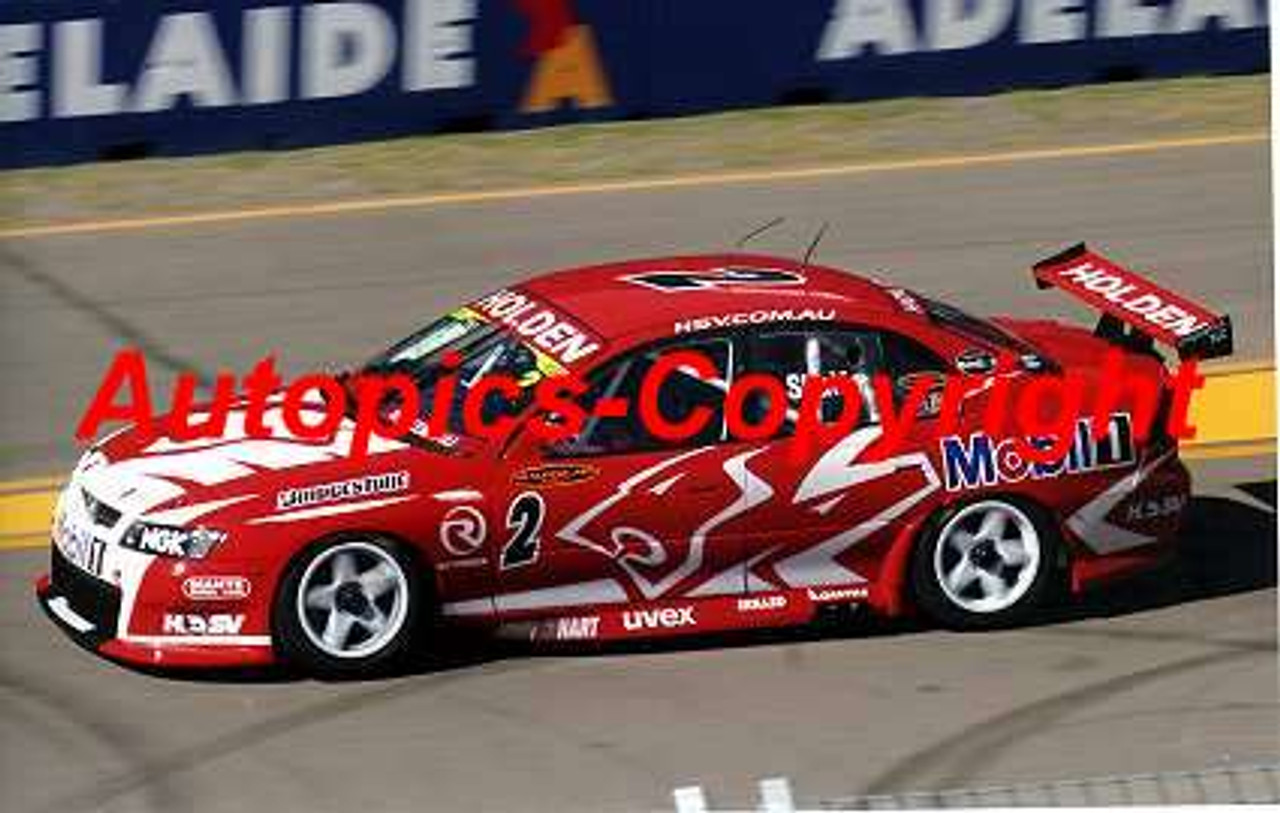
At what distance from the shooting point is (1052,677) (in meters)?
11.3

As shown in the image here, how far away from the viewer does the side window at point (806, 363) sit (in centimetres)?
1128

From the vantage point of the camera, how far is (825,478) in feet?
37.1

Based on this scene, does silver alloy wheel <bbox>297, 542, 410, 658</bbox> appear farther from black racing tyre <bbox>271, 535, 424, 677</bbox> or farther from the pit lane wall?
the pit lane wall

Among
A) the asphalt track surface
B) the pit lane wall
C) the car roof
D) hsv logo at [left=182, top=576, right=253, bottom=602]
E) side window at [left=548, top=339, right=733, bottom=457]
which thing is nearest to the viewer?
the asphalt track surface

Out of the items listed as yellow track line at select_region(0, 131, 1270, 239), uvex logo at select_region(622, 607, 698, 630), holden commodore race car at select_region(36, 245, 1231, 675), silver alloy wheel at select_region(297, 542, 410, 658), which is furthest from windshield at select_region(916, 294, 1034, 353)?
yellow track line at select_region(0, 131, 1270, 239)

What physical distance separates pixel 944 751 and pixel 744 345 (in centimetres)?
177

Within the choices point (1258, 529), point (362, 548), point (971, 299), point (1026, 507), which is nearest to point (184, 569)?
point (362, 548)

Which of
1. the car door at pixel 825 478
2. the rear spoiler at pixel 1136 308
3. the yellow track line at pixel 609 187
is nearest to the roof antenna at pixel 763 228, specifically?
the yellow track line at pixel 609 187

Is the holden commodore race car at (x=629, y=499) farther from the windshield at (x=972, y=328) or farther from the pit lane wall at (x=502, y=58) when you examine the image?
the pit lane wall at (x=502, y=58)

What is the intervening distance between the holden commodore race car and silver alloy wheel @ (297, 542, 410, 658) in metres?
0.01

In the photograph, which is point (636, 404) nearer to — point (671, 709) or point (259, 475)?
point (671, 709)

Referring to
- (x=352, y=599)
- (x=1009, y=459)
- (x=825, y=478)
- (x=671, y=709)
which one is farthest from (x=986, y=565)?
(x=352, y=599)

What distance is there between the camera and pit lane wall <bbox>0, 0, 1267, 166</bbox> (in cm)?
1844

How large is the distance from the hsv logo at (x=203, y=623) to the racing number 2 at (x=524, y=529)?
39.8 inches
